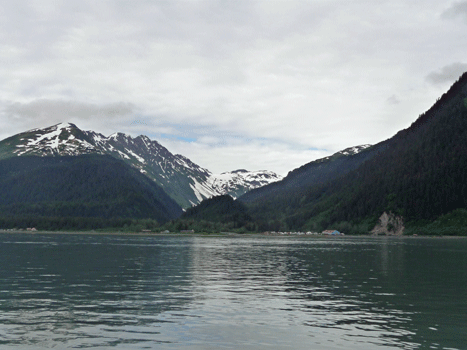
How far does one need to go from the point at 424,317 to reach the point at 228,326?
17.9 metres

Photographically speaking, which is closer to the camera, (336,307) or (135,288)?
(336,307)

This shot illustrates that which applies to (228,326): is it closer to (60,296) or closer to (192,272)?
(60,296)

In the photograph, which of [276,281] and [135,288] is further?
[276,281]

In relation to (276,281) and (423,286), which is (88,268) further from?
(423,286)

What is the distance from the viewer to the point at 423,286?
67.0 metres

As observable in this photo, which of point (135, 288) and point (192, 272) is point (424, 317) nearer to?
point (135, 288)

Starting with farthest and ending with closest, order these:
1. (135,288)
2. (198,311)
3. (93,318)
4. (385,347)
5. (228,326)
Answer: (135,288) → (198,311) → (93,318) → (228,326) → (385,347)

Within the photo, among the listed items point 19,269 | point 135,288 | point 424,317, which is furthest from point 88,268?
point 424,317

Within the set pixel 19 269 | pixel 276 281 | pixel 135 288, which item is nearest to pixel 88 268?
pixel 19 269

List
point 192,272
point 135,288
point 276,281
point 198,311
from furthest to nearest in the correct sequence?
1. point 192,272
2. point 276,281
3. point 135,288
4. point 198,311

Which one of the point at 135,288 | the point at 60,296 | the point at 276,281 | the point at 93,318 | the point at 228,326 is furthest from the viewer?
the point at 276,281

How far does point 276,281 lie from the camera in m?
73.0

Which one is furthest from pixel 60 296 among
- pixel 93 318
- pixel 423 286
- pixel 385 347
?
pixel 423 286

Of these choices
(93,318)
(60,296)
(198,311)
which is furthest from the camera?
(60,296)
